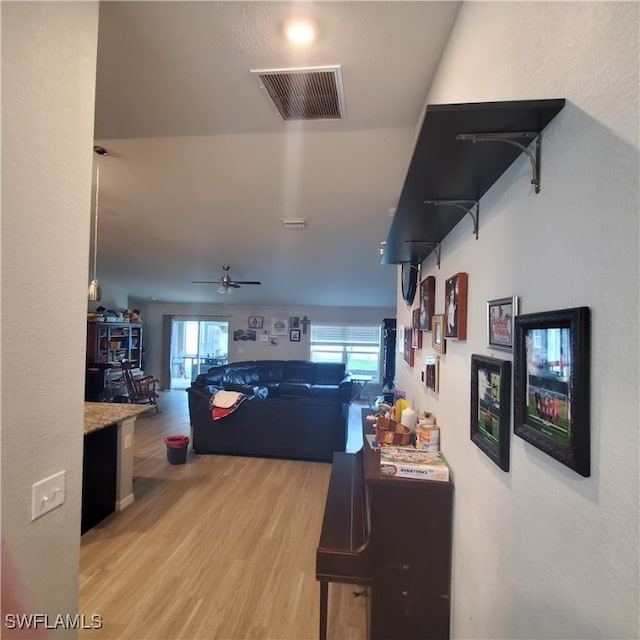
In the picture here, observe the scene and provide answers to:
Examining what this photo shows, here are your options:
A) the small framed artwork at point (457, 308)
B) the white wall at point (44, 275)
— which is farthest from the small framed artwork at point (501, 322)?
the white wall at point (44, 275)

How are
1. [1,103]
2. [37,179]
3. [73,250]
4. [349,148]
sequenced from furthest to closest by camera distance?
[349,148] < [73,250] < [37,179] < [1,103]

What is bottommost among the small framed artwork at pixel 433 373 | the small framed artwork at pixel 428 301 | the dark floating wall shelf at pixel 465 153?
the small framed artwork at pixel 433 373

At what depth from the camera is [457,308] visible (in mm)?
1321

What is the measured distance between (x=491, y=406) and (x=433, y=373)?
2.55 ft

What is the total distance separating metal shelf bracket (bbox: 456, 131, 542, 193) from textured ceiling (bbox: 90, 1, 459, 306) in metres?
0.96

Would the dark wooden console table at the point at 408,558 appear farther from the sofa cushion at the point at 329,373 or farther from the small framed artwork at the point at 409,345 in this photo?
the sofa cushion at the point at 329,373

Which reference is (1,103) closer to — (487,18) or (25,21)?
(25,21)

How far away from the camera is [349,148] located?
2.64 m

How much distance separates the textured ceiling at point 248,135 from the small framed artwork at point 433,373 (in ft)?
4.69

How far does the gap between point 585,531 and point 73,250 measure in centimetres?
149

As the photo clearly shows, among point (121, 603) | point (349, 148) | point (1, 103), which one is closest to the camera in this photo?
point (1, 103)

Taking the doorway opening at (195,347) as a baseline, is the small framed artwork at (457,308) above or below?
above

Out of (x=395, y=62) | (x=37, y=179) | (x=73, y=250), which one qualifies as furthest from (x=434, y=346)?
(x=37, y=179)

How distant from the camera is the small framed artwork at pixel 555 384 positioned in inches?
22.8
